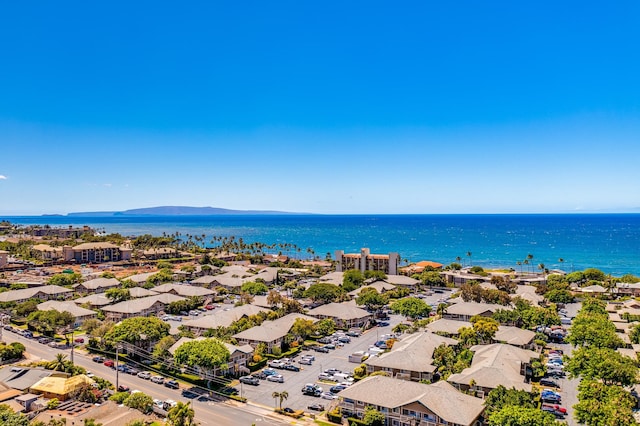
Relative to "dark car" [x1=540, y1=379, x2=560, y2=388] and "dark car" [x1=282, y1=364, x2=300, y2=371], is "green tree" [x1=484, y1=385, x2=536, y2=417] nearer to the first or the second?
"dark car" [x1=540, y1=379, x2=560, y2=388]

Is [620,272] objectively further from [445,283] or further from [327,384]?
[327,384]

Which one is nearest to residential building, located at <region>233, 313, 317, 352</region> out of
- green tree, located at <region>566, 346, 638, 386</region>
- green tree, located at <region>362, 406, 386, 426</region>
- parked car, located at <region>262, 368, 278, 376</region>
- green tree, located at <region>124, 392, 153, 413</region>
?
parked car, located at <region>262, 368, 278, 376</region>

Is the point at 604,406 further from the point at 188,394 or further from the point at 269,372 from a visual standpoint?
the point at 188,394

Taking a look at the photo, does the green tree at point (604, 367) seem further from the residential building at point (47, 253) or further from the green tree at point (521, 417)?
the residential building at point (47, 253)

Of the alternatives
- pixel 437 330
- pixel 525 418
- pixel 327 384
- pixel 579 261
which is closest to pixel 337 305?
pixel 437 330

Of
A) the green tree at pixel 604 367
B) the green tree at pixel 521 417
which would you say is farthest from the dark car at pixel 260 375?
the green tree at pixel 604 367
